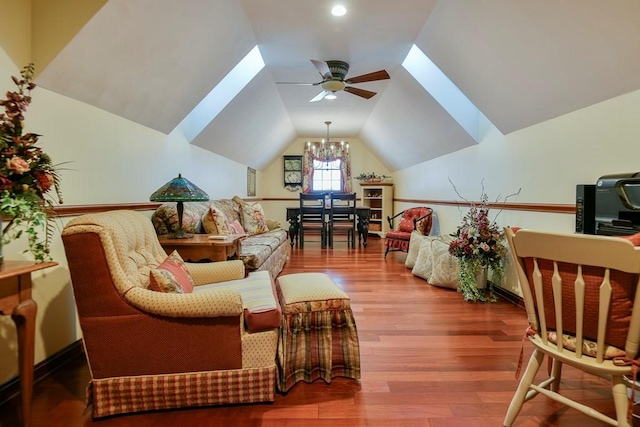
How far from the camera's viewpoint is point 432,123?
4.72 metres

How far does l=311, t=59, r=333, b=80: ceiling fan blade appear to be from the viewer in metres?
3.49

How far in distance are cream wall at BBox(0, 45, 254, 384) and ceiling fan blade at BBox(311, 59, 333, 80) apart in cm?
182

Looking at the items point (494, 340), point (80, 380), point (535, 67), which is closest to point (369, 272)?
point (494, 340)

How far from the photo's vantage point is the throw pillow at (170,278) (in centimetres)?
171

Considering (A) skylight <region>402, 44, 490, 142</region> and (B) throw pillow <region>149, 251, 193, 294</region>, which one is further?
(A) skylight <region>402, 44, 490, 142</region>

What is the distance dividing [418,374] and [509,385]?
49cm

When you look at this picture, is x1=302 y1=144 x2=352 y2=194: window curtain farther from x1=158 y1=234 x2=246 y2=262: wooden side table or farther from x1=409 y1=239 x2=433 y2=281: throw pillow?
x1=158 y1=234 x2=246 y2=262: wooden side table

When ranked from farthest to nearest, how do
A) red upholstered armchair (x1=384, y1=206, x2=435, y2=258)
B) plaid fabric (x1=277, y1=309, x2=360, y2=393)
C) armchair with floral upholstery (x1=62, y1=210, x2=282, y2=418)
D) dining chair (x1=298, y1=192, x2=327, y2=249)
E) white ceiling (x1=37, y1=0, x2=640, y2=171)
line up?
dining chair (x1=298, y1=192, x2=327, y2=249)
red upholstered armchair (x1=384, y1=206, x2=435, y2=258)
white ceiling (x1=37, y1=0, x2=640, y2=171)
plaid fabric (x1=277, y1=309, x2=360, y2=393)
armchair with floral upholstery (x1=62, y1=210, x2=282, y2=418)

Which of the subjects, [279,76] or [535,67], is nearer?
[535,67]

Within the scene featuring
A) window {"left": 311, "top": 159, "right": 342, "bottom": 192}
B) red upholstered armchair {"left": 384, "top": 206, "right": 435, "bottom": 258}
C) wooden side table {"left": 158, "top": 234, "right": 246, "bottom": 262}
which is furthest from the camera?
window {"left": 311, "top": 159, "right": 342, "bottom": 192}

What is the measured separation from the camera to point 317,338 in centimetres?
188

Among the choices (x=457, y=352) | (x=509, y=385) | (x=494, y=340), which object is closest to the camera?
(x=509, y=385)

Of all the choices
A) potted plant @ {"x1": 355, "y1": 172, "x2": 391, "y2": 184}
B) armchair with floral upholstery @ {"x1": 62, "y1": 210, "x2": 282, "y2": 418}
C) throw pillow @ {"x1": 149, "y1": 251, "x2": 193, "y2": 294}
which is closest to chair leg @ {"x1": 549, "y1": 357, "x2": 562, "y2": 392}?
armchair with floral upholstery @ {"x1": 62, "y1": 210, "x2": 282, "y2": 418}

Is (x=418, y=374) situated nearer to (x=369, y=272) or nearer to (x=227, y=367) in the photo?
(x=227, y=367)
